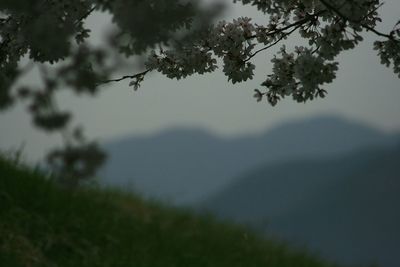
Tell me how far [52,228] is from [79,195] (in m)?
1.73

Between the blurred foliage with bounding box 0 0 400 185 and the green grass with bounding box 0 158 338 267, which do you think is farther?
the green grass with bounding box 0 158 338 267

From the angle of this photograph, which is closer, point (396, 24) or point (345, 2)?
point (345, 2)

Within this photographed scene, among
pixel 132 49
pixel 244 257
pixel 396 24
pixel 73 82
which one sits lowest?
pixel 73 82

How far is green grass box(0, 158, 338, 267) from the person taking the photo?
390 inches

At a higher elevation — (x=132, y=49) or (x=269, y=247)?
(x=269, y=247)

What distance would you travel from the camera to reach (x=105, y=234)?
10969 millimetres

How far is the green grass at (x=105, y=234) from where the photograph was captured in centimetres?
990

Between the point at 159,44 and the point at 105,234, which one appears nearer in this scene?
the point at 159,44

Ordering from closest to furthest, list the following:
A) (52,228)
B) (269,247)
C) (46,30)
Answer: (46,30), (52,228), (269,247)

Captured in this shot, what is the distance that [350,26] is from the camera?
604 cm

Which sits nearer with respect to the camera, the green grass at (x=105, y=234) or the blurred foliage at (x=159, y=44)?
the blurred foliage at (x=159, y=44)

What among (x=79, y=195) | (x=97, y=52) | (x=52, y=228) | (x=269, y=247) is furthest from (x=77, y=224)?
(x=97, y=52)

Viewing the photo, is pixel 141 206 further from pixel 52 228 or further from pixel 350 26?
pixel 350 26

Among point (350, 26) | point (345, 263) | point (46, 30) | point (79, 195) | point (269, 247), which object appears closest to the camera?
point (46, 30)
